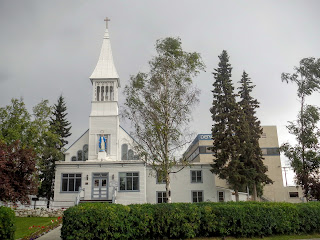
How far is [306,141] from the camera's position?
27.7 meters

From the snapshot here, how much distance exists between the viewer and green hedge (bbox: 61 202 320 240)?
519 inches

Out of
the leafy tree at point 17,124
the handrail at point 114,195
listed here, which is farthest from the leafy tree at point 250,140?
the leafy tree at point 17,124

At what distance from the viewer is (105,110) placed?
120 feet

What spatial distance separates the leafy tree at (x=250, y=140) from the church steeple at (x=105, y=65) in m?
14.9

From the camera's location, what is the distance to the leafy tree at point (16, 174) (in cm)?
1661

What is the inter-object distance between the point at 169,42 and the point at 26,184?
1334cm

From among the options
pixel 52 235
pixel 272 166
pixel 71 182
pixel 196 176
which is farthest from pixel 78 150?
pixel 272 166

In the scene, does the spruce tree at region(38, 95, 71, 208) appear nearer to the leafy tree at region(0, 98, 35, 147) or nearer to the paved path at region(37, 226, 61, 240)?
the leafy tree at region(0, 98, 35, 147)

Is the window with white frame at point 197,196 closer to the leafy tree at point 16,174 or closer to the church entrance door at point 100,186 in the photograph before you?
the church entrance door at point 100,186

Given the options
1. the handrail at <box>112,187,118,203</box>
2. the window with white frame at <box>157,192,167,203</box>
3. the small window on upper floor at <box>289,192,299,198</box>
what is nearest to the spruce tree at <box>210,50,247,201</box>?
the window with white frame at <box>157,192,167,203</box>

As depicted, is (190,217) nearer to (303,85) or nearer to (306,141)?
(306,141)

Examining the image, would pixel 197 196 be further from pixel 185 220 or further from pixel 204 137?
pixel 204 137

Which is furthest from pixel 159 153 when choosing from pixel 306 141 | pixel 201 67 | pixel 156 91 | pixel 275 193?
pixel 275 193

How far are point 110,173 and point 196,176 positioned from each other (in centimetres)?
843
